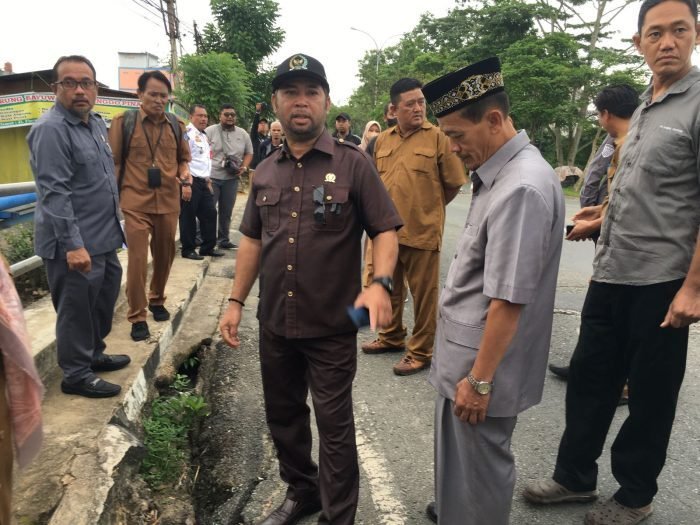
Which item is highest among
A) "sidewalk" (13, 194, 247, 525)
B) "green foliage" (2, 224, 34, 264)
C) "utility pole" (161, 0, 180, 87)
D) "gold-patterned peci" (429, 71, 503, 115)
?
"utility pole" (161, 0, 180, 87)

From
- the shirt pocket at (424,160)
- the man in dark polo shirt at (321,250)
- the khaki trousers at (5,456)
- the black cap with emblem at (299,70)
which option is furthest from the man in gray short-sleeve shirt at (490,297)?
the shirt pocket at (424,160)

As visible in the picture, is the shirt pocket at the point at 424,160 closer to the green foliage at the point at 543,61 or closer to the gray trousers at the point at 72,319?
the gray trousers at the point at 72,319

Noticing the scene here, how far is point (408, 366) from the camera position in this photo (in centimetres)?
380

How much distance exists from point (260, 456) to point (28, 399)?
1704 mm

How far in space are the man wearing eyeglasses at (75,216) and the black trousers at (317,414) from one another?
1.15 metres

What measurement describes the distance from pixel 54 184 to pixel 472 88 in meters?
2.28

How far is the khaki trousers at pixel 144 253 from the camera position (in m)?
3.83

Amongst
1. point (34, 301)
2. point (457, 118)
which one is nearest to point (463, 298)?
point (457, 118)

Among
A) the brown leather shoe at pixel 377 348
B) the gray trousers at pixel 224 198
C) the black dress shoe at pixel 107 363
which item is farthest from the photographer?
the gray trousers at pixel 224 198

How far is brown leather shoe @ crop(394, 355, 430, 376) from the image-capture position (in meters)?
3.79

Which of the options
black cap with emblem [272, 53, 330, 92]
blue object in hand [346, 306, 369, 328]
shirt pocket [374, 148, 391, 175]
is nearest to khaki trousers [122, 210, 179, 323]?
shirt pocket [374, 148, 391, 175]

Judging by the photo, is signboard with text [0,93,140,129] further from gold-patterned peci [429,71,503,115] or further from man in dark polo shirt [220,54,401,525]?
gold-patterned peci [429,71,503,115]

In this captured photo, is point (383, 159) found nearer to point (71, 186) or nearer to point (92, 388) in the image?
point (71, 186)

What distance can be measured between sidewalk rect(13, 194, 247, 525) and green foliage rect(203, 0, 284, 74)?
2027 centimetres
